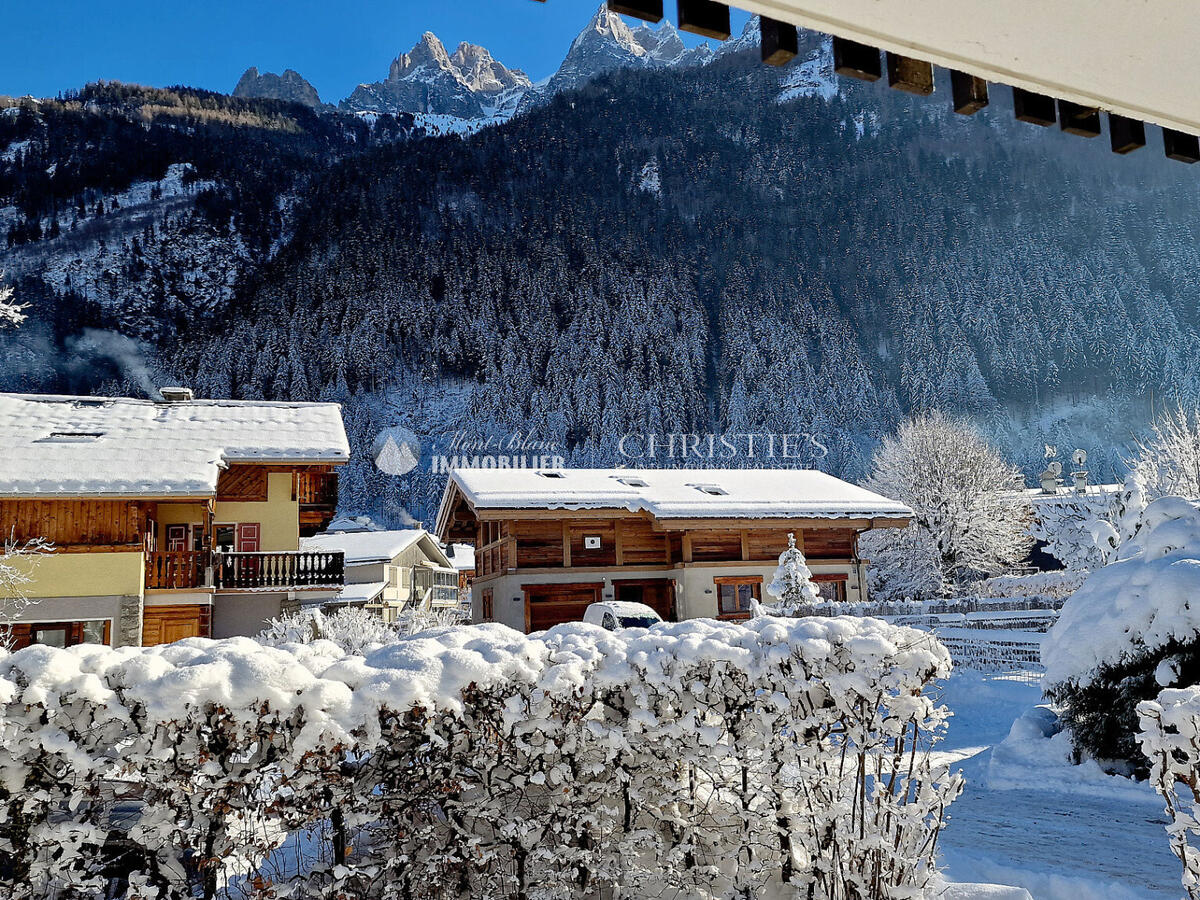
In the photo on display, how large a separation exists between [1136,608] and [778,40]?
9282mm

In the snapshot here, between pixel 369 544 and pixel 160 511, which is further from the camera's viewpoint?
pixel 369 544

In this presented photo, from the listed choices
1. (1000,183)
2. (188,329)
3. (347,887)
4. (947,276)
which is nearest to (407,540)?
(347,887)

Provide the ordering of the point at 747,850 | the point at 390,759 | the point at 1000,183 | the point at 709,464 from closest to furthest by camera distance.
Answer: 1. the point at 390,759
2. the point at 747,850
3. the point at 709,464
4. the point at 1000,183

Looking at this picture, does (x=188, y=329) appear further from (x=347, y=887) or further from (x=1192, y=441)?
(x=347, y=887)

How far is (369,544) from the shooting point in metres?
45.9

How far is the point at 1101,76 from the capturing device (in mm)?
3098

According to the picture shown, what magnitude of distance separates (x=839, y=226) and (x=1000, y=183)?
24470 mm

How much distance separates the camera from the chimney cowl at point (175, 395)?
77.0ft

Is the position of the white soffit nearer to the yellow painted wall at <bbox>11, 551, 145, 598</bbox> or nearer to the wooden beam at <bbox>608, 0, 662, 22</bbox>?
the wooden beam at <bbox>608, 0, 662, 22</bbox>

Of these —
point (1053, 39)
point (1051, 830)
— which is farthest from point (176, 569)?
point (1053, 39)

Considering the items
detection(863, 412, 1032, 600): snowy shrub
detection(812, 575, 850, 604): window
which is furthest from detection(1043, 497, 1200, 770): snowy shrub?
detection(863, 412, 1032, 600): snowy shrub

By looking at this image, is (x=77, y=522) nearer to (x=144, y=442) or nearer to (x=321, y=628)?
(x=144, y=442)

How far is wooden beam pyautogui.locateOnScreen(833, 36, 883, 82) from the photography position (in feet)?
9.35

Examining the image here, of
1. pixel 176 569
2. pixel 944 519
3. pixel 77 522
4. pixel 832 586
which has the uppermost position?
pixel 944 519
